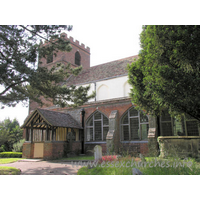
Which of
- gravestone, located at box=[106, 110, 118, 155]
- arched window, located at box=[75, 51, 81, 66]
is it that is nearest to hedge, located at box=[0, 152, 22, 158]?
gravestone, located at box=[106, 110, 118, 155]

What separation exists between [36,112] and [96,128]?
641 cm

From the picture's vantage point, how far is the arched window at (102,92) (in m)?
19.7

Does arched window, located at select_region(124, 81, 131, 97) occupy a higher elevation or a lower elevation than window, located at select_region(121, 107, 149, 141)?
higher

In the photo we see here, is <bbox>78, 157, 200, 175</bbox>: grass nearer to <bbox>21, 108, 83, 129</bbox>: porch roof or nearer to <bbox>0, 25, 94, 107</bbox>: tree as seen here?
<bbox>0, 25, 94, 107</bbox>: tree

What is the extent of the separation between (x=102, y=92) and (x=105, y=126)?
383cm

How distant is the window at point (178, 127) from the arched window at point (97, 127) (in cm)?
561

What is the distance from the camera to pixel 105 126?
18.7 meters

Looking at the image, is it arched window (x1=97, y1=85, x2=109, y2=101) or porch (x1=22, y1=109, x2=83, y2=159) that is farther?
arched window (x1=97, y1=85, x2=109, y2=101)

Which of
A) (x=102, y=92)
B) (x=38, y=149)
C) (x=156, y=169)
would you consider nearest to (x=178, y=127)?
(x=102, y=92)

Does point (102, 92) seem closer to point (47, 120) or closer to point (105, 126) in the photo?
point (105, 126)

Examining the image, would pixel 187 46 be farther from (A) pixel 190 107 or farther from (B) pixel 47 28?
(B) pixel 47 28

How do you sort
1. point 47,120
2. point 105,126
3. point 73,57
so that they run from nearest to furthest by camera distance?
point 47,120
point 105,126
point 73,57

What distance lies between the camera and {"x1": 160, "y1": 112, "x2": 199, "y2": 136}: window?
14.9 meters

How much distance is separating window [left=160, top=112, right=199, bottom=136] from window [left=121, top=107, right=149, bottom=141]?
1485 mm
